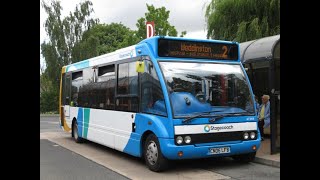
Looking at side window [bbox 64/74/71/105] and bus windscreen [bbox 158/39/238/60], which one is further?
side window [bbox 64/74/71/105]

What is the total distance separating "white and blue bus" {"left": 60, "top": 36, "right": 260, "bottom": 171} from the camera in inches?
329

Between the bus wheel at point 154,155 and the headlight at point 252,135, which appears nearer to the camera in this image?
the bus wheel at point 154,155

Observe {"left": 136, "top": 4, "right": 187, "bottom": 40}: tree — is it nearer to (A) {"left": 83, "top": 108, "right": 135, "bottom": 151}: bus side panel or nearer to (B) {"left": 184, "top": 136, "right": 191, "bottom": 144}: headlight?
(A) {"left": 83, "top": 108, "right": 135, "bottom": 151}: bus side panel

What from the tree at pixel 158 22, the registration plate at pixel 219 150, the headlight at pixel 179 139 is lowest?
the registration plate at pixel 219 150

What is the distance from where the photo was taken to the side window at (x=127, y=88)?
968 centimetres

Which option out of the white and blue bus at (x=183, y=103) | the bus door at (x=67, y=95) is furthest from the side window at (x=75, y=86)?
the white and blue bus at (x=183, y=103)

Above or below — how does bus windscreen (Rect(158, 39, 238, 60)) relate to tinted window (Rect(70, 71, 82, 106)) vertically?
above

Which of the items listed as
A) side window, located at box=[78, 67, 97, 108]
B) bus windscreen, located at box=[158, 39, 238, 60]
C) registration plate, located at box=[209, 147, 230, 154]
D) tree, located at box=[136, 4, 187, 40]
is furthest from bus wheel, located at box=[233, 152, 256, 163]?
tree, located at box=[136, 4, 187, 40]

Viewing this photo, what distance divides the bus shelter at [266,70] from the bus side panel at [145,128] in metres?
3.04

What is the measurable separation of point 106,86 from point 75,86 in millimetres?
3369

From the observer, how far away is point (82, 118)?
44.5 ft

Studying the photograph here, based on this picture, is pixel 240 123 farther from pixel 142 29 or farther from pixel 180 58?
pixel 142 29

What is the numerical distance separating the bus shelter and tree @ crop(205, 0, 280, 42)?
6.43m

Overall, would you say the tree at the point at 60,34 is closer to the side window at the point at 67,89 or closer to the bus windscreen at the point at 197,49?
the side window at the point at 67,89
